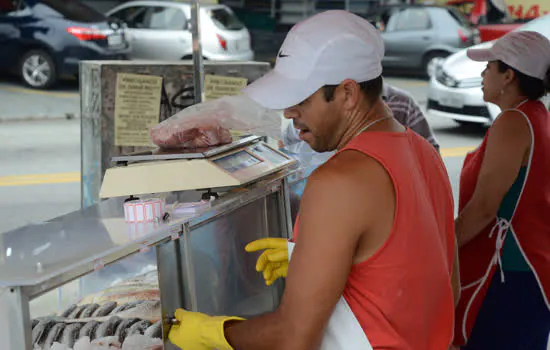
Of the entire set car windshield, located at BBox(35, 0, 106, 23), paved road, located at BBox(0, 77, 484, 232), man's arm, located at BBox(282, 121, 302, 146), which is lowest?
paved road, located at BBox(0, 77, 484, 232)

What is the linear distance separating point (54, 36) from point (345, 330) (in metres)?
10.8

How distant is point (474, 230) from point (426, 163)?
111cm

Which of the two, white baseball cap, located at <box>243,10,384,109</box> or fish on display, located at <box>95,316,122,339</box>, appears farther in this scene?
fish on display, located at <box>95,316,122,339</box>

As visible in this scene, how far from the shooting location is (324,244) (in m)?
1.42

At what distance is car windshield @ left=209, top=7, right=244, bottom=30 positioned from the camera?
12.3m

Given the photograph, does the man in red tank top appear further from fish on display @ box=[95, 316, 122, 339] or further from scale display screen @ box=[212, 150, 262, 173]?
scale display screen @ box=[212, 150, 262, 173]

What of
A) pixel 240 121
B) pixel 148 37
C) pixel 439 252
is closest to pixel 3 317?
pixel 439 252

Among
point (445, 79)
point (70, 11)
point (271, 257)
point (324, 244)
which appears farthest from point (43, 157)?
point (324, 244)

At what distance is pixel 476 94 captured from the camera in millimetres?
9359

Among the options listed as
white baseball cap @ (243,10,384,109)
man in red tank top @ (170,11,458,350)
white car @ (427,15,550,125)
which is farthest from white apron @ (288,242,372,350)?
white car @ (427,15,550,125)

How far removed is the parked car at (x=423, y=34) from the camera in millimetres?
13867

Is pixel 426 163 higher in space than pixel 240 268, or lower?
higher

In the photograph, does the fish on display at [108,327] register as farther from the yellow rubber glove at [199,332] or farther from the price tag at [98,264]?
the price tag at [98,264]

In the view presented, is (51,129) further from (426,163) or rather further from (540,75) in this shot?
(426,163)
